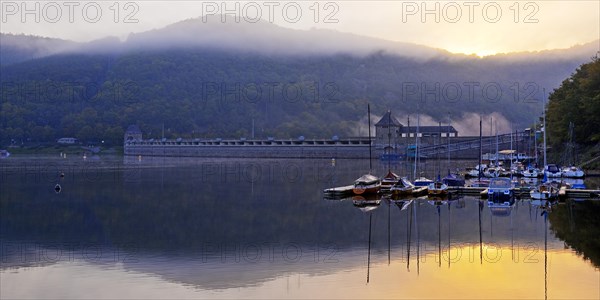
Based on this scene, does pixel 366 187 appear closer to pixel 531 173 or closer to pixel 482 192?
pixel 482 192

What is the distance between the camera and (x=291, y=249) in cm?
2859

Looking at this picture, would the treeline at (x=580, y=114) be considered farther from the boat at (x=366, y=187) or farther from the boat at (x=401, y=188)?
the boat at (x=366, y=187)

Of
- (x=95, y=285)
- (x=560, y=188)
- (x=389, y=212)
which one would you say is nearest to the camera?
(x=95, y=285)

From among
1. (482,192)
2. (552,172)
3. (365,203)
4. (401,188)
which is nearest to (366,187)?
(401,188)

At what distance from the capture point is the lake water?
2161 cm

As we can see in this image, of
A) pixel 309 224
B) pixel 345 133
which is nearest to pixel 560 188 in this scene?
pixel 309 224

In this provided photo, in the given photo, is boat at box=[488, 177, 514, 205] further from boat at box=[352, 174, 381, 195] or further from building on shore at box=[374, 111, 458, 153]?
building on shore at box=[374, 111, 458, 153]

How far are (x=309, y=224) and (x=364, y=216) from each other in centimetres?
352

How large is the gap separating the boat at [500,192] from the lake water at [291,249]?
1172mm

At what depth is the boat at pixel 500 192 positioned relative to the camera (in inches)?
1734

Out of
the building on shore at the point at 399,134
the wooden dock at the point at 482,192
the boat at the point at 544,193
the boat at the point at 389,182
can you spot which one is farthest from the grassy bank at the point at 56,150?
the boat at the point at 544,193

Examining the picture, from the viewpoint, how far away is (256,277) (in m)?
23.1

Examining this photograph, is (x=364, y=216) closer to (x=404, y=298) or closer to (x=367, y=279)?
(x=367, y=279)

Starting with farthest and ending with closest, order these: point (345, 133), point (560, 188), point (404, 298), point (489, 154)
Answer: point (345, 133)
point (489, 154)
point (560, 188)
point (404, 298)
